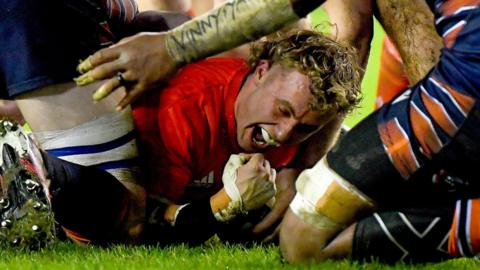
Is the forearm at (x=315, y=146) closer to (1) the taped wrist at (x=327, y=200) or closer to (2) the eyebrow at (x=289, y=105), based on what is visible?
(2) the eyebrow at (x=289, y=105)

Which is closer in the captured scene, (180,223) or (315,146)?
(180,223)

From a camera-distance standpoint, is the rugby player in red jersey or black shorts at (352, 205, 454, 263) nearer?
black shorts at (352, 205, 454, 263)

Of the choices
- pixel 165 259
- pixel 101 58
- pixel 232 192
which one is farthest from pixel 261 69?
pixel 101 58

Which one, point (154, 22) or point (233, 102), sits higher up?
point (154, 22)

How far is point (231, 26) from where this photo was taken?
10.1 feet

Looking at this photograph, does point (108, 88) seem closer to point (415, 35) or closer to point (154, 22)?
point (154, 22)

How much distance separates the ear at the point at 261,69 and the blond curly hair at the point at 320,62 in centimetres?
2

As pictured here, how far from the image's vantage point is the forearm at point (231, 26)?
302 cm

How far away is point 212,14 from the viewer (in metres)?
3.13

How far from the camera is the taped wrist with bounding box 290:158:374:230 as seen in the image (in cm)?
318

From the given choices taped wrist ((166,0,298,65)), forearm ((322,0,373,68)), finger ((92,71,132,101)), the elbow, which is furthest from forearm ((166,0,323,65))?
forearm ((322,0,373,68))

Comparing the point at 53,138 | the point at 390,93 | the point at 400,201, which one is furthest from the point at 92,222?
the point at 390,93

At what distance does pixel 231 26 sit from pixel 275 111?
2.49 ft

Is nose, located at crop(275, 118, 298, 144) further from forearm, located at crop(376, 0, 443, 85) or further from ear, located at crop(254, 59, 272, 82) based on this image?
forearm, located at crop(376, 0, 443, 85)
